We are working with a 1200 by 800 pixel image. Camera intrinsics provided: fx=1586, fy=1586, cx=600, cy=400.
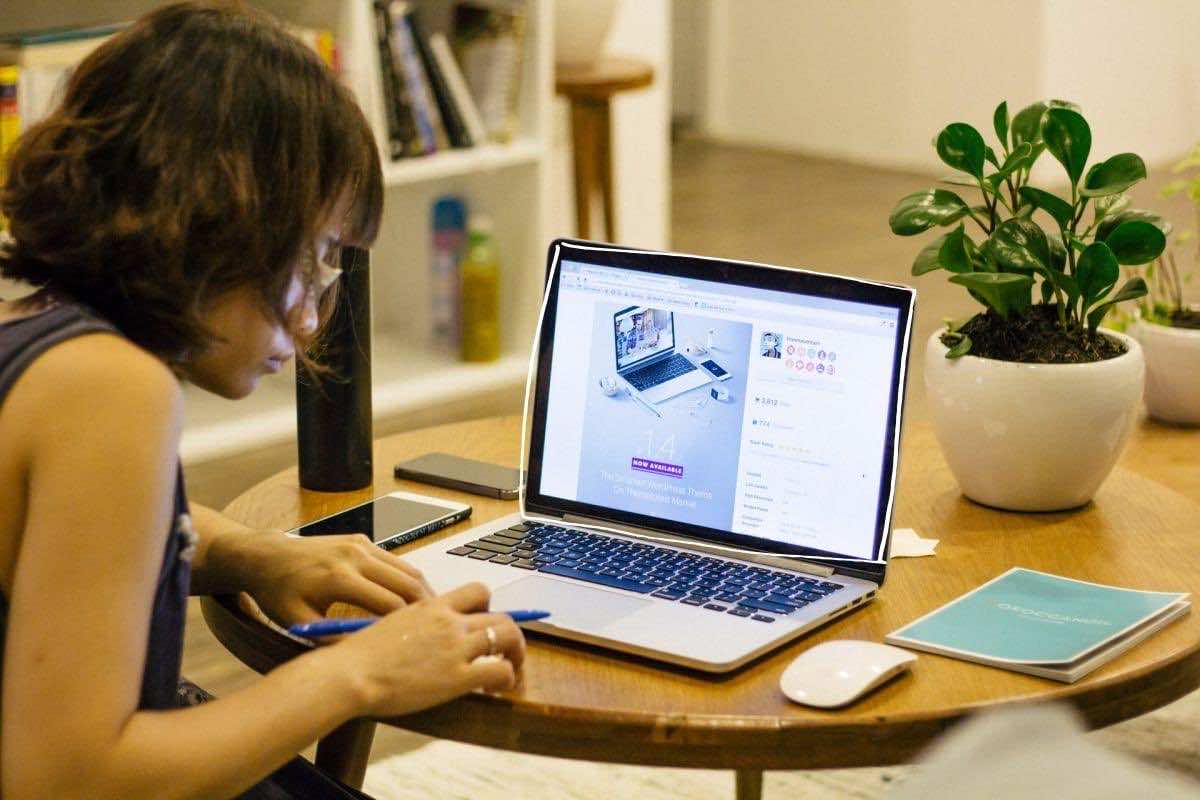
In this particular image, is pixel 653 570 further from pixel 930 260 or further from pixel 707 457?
pixel 930 260

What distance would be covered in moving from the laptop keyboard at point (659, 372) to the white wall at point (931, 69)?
15.7 ft

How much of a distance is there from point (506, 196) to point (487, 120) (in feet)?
0.62

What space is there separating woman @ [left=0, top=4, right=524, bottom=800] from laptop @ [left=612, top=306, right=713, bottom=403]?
29 centimetres

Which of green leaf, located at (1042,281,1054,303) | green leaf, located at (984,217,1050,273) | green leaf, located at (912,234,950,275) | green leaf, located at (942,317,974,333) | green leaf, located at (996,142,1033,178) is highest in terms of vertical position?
green leaf, located at (996,142,1033,178)

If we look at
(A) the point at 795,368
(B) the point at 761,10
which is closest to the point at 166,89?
(A) the point at 795,368

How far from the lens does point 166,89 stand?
97cm

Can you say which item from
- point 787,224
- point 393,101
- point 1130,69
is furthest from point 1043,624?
point 1130,69

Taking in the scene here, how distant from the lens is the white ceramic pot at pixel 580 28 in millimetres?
3604

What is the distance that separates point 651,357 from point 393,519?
0.87ft

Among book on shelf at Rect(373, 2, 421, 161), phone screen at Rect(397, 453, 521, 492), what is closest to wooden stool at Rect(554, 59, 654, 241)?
book on shelf at Rect(373, 2, 421, 161)

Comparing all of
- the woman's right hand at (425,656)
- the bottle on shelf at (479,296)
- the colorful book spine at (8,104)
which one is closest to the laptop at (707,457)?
the woman's right hand at (425,656)

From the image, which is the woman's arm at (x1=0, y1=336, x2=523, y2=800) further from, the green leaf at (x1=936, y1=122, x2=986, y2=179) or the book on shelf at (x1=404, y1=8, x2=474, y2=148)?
the book on shelf at (x1=404, y1=8, x2=474, y2=148)

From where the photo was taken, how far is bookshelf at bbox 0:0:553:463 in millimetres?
3098

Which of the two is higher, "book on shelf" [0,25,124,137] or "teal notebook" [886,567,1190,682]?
"book on shelf" [0,25,124,137]
